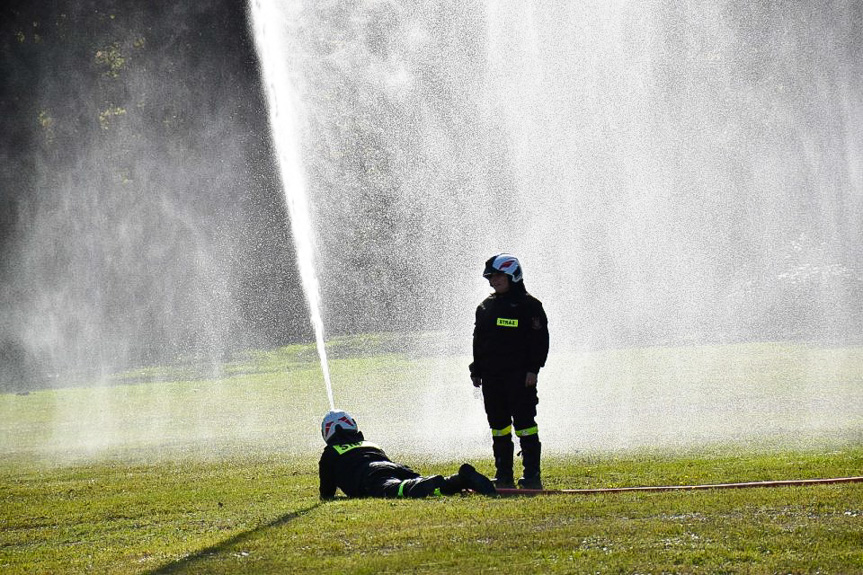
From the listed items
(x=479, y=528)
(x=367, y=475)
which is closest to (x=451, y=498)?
(x=367, y=475)

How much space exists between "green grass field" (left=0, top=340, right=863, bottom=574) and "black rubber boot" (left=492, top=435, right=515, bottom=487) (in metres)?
0.41

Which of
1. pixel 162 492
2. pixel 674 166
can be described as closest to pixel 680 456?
pixel 162 492

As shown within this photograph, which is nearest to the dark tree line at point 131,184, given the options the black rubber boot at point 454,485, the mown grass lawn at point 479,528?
the mown grass lawn at point 479,528

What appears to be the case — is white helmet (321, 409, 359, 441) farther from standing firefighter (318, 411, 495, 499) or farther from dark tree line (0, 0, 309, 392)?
dark tree line (0, 0, 309, 392)

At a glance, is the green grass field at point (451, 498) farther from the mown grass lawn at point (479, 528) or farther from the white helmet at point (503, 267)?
the white helmet at point (503, 267)

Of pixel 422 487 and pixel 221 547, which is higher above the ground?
pixel 422 487

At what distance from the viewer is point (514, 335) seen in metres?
10.5

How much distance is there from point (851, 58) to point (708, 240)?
7926mm

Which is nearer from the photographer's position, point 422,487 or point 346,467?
point 422,487

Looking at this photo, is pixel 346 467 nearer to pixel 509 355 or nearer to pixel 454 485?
pixel 454 485

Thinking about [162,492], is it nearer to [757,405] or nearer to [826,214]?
[757,405]

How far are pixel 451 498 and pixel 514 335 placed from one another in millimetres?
1728

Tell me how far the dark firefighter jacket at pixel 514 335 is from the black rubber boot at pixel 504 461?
0.63 m

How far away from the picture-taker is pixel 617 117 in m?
29.4
